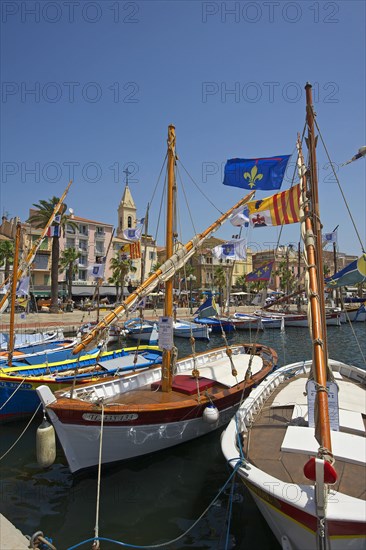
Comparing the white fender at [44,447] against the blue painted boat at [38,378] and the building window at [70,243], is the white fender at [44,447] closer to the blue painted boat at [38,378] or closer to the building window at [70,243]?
the blue painted boat at [38,378]

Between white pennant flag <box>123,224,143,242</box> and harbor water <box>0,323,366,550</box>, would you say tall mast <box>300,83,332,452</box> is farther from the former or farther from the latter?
white pennant flag <box>123,224,143,242</box>

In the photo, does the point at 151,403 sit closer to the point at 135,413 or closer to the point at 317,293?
the point at 135,413

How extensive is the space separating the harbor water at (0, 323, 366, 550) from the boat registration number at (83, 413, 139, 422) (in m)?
1.90

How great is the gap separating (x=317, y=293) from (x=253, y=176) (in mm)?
6530

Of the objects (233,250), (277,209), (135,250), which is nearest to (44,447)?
(277,209)

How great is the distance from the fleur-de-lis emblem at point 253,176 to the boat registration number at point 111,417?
8633 mm

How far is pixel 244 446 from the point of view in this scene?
770cm

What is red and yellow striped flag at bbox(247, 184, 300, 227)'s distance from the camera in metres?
10.8

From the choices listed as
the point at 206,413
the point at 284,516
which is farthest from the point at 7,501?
the point at 284,516

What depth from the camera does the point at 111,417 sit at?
9.65 m

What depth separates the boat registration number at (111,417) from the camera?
9.47 metres

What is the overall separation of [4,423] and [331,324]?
1818 inches

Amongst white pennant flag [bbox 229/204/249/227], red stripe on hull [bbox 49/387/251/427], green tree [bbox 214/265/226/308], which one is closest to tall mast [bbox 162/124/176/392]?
red stripe on hull [bbox 49/387/251/427]

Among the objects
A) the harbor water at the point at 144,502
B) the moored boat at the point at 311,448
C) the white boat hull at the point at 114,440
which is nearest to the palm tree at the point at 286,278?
the white boat hull at the point at 114,440
